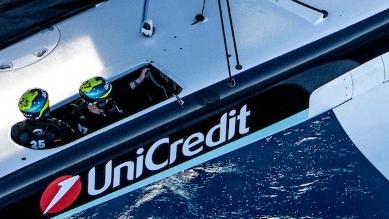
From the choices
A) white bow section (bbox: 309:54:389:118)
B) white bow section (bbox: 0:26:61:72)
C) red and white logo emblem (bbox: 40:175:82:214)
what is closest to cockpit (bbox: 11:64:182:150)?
red and white logo emblem (bbox: 40:175:82:214)

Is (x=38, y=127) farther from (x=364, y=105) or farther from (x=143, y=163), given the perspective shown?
(x=364, y=105)

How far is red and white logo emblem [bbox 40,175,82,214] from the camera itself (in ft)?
12.5

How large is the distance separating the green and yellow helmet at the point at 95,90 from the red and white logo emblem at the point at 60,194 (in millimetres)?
520

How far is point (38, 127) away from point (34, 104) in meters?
0.18

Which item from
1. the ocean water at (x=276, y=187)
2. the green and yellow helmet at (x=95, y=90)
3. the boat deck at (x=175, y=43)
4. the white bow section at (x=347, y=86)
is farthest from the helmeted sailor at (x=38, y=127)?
the white bow section at (x=347, y=86)

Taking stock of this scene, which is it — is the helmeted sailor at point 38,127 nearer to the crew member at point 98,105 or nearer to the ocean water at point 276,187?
the crew member at point 98,105

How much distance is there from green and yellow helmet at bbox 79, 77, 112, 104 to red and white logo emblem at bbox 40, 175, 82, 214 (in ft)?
1.71

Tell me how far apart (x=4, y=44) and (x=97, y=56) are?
1171 millimetres

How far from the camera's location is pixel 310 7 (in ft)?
14.9

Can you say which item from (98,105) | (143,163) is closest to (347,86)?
(143,163)

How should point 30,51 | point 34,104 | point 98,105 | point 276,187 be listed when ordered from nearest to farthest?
point 34,104 → point 98,105 → point 30,51 → point 276,187

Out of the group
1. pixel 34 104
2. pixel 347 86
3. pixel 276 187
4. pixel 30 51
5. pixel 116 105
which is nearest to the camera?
pixel 34 104

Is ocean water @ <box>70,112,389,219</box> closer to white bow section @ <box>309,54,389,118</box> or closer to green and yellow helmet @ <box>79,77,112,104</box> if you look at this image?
white bow section @ <box>309,54,389,118</box>

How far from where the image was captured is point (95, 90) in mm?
3955
